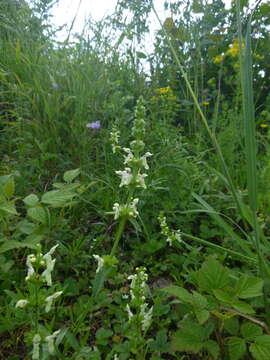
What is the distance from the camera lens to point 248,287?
36.9 inches

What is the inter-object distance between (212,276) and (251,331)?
6.5 inches

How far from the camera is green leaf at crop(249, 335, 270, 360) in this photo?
0.84 m

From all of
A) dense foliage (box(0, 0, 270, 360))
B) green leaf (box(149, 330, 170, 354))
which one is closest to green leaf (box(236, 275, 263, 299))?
dense foliage (box(0, 0, 270, 360))

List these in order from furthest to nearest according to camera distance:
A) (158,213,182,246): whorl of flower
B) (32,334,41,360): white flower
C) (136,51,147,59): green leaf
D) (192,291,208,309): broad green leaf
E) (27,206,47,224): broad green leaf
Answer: (136,51,147,59): green leaf
(158,213,182,246): whorl of flower
(27,206,47,224): broad green leaf
(192,291,208,309): broad green leaf
(32,334,41,360): white flower

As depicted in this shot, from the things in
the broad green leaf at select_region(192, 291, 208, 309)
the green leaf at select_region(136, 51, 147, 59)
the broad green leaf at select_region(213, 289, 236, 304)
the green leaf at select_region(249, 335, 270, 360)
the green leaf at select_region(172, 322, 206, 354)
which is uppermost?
the green leaf at select_region(136, 51, 147, 59)

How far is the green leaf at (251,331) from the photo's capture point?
2.94ft

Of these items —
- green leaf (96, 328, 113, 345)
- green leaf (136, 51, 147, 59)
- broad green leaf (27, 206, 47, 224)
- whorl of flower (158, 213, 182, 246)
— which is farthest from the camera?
green leaf (136, 51, 147, 59)

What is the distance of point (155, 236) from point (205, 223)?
265 millimetres

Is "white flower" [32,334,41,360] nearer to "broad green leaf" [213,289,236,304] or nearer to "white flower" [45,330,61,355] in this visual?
"white flower" [45,330,61,355]

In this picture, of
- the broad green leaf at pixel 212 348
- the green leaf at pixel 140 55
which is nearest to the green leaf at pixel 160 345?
the broad green leaf at pixel 212 348

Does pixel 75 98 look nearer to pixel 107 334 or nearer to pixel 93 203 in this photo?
pixel 93 203

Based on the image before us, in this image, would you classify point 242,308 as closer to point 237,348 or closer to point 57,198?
point 237,348

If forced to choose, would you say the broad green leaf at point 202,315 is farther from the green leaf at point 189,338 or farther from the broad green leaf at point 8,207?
the broad green leaf at point 8,207

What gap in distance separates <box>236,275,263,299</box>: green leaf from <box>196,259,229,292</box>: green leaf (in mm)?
38
